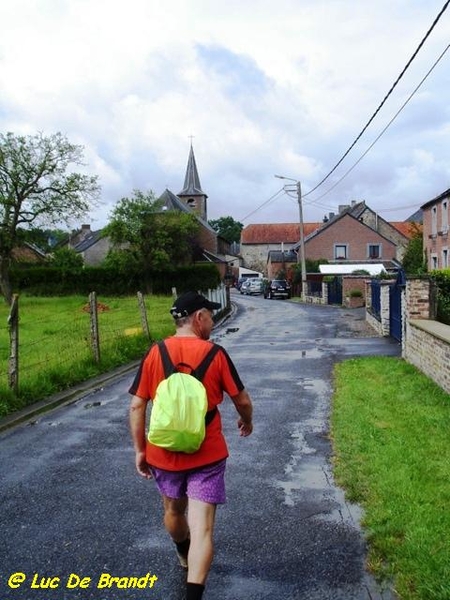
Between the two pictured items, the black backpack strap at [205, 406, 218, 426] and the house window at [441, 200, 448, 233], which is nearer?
the black backpack strap at [205, 406, 218, 426]

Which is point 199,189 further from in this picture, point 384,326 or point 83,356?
point 83,356

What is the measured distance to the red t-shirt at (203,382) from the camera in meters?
3.25

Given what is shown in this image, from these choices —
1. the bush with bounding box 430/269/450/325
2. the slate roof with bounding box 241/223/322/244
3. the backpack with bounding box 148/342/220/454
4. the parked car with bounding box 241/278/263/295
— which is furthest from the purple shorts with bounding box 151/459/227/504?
the slate roof with bounding box 241/223/322/244

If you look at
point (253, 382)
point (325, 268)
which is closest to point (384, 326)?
point (253, 382)

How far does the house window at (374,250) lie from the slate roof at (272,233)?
26.1 m

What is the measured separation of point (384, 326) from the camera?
18.3 m

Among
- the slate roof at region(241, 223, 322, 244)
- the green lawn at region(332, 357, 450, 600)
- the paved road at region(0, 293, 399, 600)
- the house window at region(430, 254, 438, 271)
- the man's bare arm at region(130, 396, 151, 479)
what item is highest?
the slate roof at region(241, 223, 322, 244)

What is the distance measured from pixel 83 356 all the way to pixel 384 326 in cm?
994

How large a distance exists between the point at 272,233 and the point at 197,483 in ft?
296

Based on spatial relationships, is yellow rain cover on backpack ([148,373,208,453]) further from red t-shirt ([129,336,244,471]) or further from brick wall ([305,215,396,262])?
brick wall ([305,215,396,262])

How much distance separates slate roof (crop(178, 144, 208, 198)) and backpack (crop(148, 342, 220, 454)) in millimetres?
75318

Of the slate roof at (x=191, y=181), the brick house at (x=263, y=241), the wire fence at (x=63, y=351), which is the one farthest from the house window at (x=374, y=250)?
the wire fence at (x=63, y=351)

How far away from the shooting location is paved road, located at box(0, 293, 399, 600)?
3578mm

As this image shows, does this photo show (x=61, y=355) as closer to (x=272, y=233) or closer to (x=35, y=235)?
(x=35, y=235)
